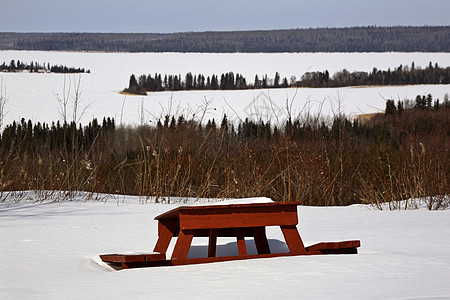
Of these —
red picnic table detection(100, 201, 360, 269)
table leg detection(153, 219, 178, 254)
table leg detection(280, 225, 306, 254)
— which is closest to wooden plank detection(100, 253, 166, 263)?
red picnic table detection(100, 201, 360, 269)

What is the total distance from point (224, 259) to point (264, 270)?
0.54 m

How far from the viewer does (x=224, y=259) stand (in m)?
4.90

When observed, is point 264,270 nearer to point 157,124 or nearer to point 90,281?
point 90,281

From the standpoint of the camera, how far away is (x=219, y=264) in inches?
186

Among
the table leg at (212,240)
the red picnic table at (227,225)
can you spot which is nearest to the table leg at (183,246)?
the red picnic table at (227,225)

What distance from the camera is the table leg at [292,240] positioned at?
5062 mm

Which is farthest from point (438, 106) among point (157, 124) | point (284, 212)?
point (284, 212)

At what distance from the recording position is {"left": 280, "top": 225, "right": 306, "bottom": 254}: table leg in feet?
16.6

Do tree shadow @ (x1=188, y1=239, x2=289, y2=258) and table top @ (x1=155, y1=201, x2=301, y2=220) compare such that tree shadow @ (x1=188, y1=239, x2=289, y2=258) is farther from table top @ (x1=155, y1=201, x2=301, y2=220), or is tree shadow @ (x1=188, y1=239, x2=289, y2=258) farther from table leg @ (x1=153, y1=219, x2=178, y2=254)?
table top @ (x1=155, y1=201, x2=301, y2=220)

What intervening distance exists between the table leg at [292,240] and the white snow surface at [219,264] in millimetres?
194

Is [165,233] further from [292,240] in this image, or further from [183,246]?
[292,240]

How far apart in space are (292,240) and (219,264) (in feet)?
2.37

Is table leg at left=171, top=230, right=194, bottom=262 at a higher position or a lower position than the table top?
lower

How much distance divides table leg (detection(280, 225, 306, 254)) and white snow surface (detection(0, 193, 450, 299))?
19 centimetres
